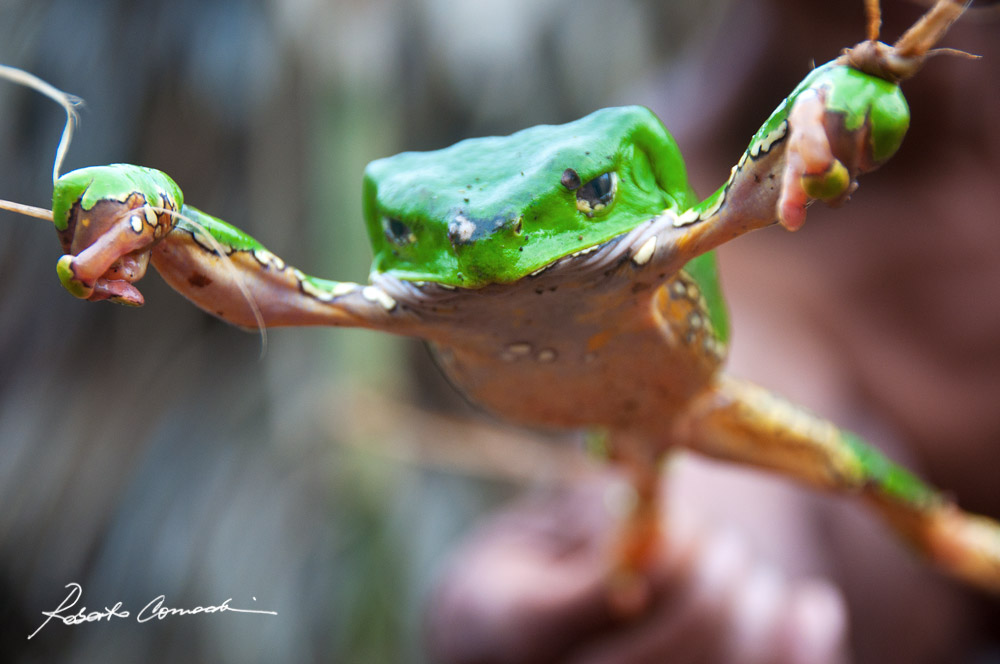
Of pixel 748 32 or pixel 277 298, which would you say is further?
pixel 748 32

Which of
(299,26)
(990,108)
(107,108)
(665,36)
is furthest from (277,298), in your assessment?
(665,36)

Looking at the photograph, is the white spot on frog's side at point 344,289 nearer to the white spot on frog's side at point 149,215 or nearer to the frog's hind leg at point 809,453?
the white spot on frog's side at point 149,215

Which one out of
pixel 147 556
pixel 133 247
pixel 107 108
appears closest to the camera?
pixel 133 247

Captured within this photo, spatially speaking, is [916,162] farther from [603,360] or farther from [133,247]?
[133,247]

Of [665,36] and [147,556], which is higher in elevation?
[665,36]

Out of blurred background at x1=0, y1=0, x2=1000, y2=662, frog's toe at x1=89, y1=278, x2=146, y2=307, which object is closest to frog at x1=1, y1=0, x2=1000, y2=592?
frog's toe at x1=89, y1=278, x2=146, y2=307

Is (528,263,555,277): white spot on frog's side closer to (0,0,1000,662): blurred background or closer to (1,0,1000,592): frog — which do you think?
(1,0,1000,592): frog

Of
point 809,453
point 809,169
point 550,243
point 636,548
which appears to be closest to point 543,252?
point 550,243
